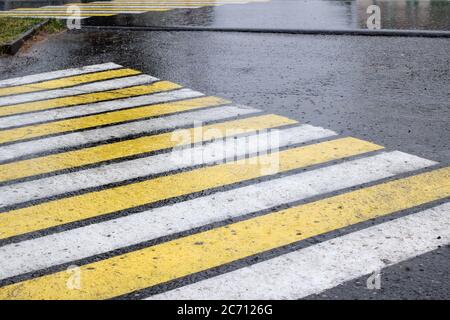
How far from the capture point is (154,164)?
606 centimetres

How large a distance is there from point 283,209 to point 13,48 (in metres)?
8.00

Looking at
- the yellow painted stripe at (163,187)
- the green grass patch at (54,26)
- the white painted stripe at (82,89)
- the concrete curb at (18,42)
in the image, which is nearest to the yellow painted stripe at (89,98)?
the white painted stripe at (82,89)

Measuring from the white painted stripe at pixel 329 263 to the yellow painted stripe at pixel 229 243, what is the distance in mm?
175

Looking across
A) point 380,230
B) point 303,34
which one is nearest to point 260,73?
point 303,34

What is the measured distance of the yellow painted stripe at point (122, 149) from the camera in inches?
240

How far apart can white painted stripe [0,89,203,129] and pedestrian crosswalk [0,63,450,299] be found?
41 millimetres

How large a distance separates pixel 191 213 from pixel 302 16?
33.6 ft

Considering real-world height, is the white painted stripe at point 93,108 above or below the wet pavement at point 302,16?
below

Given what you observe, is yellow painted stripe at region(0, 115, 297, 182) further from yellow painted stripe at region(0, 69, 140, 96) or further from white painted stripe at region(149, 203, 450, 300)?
yellow painted stripe at region(0, 69, 140, 96)

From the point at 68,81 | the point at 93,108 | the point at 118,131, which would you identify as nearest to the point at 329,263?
the point at 118,131

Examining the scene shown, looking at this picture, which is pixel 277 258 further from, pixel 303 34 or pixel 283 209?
pixel 303 34

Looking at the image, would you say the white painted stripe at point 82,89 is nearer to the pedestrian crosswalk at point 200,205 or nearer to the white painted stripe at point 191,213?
the pedestrian crosswalk at point 200,205
